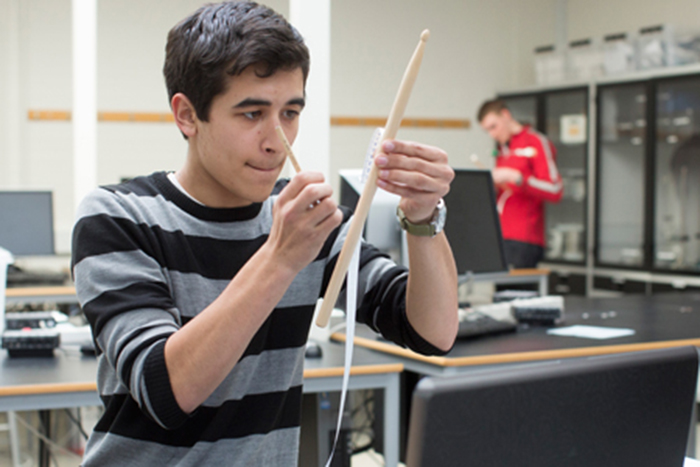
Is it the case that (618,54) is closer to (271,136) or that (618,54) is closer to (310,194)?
(271,136)

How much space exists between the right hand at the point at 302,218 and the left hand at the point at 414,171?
0.29ft

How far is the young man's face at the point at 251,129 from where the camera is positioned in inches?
38.1

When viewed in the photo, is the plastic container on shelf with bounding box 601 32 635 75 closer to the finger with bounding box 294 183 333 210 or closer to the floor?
the floor

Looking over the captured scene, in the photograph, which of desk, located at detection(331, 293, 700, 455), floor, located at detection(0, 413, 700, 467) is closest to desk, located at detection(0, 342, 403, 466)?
desk, located at detection(331, 293, 700, 455)

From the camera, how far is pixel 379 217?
8.46ft

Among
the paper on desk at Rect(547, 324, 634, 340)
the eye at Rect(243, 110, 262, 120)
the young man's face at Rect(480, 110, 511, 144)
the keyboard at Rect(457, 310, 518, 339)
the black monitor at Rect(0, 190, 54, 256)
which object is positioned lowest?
the paper on desk at Rect(547, 324, 634, 340)

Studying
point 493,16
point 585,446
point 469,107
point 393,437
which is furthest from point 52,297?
point 493,16

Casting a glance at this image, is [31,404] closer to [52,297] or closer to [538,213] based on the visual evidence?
[52,297]

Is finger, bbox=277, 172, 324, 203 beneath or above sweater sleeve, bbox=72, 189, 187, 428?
above

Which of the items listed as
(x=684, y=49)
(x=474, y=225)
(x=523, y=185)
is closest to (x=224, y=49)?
(x=474, y=225)

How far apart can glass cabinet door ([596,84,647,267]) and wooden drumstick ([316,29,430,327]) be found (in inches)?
204

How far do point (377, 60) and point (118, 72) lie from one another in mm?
2150

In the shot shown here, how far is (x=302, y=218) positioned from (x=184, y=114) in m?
0.33

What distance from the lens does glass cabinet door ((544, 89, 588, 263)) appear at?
19.5 feet
